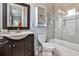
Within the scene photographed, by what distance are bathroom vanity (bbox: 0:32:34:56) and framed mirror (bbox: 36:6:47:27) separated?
243 mm

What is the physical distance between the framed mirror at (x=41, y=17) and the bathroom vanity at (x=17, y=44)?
243 mm

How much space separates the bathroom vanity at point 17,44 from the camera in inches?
79.5

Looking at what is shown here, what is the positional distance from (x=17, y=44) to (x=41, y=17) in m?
0.63

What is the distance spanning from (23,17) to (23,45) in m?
0.50

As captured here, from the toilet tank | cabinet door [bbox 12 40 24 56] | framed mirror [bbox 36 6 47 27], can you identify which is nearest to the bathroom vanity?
cabinet door [bbox 12 40 24 56]

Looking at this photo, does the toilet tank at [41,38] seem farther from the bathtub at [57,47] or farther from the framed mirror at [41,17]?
the framed mirror at [41,17]

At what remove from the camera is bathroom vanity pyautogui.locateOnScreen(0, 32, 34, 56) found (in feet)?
6.63

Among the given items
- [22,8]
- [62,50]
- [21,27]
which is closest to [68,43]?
[62,50]

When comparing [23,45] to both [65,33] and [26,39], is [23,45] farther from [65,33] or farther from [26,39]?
[65,33]

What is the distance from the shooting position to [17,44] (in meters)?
2.10

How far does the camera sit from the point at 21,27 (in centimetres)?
221

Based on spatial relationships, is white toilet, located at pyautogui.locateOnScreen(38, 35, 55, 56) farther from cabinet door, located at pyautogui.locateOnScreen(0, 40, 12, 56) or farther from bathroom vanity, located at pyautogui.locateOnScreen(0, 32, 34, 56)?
cabinet door, located at pyautogui.locateOnScreen(0, 40, 12, 56)

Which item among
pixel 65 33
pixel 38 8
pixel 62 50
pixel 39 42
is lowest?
pixel 62 50

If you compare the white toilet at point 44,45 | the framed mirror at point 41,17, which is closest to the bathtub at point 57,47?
the white toilet at point 44,45
